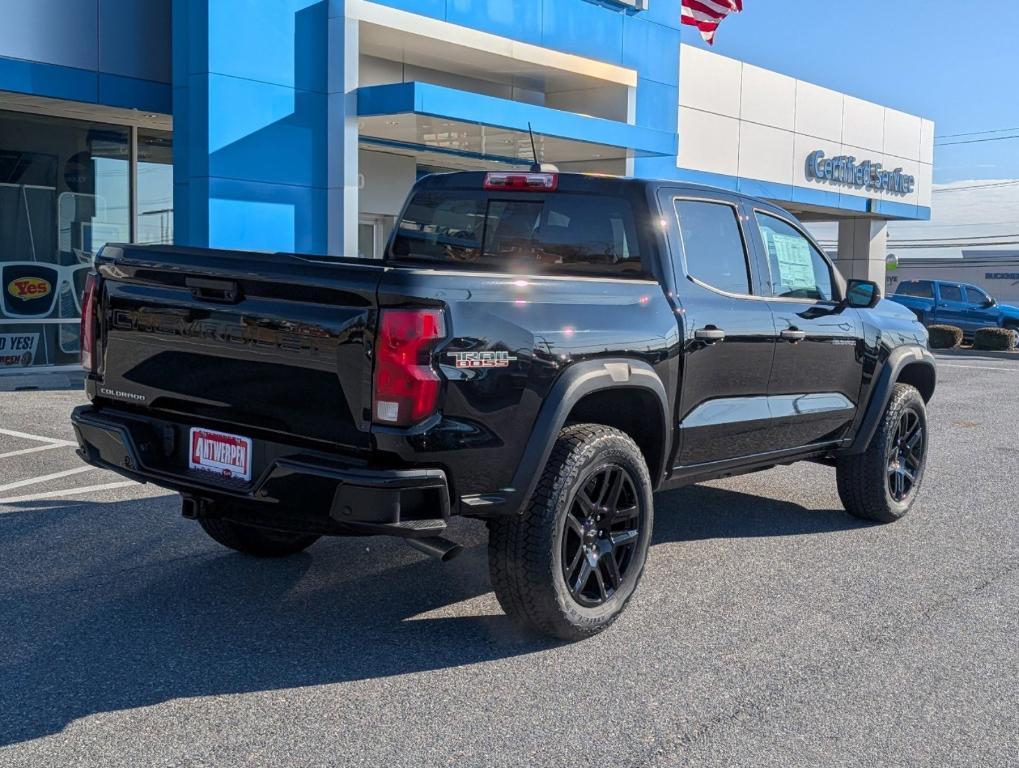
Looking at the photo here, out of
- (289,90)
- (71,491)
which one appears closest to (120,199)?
(289,90)

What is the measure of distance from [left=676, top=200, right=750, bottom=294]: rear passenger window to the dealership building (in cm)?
767

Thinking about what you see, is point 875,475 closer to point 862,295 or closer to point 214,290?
point 862,295

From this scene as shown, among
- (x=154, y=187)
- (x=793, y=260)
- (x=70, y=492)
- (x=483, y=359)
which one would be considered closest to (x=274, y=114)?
(x=154, y=187)

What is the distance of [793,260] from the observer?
611 cm

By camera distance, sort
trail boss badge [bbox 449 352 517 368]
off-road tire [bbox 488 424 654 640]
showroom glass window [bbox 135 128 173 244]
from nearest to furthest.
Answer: trail boss badge [bbox 449 352 517 368], off-road tire [bbox 488 424 654 640], showroom glass window [bbox 135 128 173 244]

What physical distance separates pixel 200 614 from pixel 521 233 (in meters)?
2.33

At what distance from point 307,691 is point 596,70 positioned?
16008mm

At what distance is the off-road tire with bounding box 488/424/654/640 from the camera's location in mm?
4223

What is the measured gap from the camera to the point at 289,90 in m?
14.4

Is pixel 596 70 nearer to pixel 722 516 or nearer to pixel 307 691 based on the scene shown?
pixel 722 516

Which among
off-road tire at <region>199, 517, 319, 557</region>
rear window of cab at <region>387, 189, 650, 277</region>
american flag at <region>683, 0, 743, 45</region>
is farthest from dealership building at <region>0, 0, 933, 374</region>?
off-road tire at <region>199, 517, 319, 557</region>

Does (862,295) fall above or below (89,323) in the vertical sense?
above

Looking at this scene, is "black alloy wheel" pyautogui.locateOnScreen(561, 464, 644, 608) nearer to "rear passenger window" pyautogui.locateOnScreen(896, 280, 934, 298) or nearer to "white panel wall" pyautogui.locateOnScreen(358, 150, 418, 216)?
"white panel wall" pyautogui.locateOnScreen(358, 150, 418, 216)

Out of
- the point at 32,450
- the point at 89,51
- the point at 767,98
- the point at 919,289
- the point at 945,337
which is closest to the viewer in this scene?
the point at 32,450
